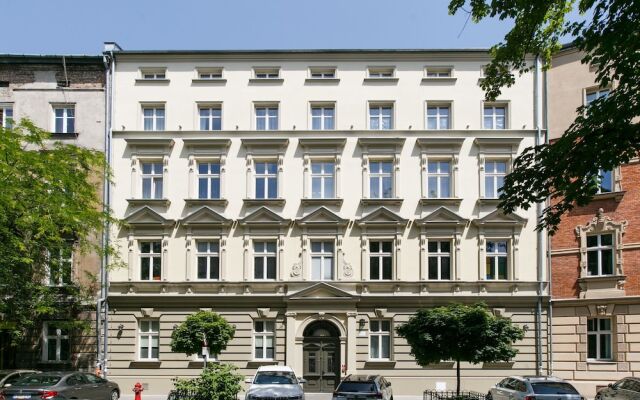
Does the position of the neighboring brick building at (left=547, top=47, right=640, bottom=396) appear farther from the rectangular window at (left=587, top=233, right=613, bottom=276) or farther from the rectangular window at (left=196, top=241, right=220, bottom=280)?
the rectangular window at (left=196, top=241, right=220, bottom=280)

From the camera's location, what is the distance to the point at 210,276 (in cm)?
3338

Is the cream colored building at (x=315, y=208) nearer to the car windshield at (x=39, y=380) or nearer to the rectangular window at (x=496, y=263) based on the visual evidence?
the rectangular window at (x=496, y=263)

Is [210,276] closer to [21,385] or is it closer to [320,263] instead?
[320,263]

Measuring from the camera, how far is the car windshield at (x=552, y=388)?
71.6ft

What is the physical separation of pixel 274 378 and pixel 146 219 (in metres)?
12.2

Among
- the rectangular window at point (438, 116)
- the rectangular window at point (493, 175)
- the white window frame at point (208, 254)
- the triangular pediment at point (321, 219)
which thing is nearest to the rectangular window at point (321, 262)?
the triangular pediment at point (321, 219)

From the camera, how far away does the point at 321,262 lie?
3322cm

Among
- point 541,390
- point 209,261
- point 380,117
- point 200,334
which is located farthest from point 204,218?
point 541,390

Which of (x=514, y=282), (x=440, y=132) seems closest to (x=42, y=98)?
(x=440, y=132)

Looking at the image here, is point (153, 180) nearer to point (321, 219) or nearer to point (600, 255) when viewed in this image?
point (321, 219)

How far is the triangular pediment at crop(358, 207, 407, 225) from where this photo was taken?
32.9 metres

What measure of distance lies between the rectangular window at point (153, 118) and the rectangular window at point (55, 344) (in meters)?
9.91

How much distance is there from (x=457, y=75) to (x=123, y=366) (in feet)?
65.6

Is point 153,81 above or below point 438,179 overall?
above
